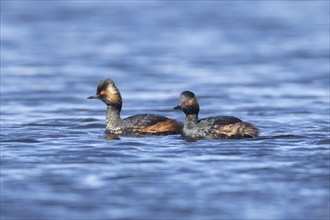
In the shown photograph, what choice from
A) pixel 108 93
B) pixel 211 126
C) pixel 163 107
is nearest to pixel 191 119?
pixel 211 126

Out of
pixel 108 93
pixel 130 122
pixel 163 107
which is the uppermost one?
pixel 108 93

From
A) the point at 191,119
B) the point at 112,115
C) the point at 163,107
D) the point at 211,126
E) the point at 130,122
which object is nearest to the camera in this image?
the point at 211,126

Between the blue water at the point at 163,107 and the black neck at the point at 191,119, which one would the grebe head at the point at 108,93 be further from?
the black neck at the point at 191,119

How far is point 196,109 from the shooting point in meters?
17.4

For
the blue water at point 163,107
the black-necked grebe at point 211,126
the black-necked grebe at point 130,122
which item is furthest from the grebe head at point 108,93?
the black-necked grebe at point 211,126

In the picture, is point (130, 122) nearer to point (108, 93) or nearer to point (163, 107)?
point (108, 93)

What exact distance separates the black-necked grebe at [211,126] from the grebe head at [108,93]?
4.44 feet

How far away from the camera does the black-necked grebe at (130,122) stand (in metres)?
17.6

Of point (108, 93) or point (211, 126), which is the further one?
point (108, 93)

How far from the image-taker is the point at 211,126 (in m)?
17.1

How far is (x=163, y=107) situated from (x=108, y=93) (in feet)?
10.6

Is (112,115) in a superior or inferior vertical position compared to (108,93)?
inferior

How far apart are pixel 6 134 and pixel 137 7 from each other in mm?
25566

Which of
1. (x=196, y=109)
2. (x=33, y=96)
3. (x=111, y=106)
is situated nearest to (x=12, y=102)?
(x=33, y=96)
